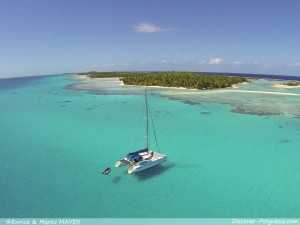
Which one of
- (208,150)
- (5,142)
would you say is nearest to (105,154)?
(208,150)

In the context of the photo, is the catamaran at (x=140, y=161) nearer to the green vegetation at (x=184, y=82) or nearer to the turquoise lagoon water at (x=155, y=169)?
the turquoise lagoon water at (x=155, y=169)

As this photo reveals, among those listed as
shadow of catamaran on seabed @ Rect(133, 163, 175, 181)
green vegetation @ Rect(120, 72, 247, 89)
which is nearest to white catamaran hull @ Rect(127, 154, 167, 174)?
shadow of catamaran on seabed @ Rect(133, 163, 175, 181)

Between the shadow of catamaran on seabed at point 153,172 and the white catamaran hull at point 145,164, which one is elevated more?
the white catamaran hull at point 145,164

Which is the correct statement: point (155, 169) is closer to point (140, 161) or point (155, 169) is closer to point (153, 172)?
point (153, 172)

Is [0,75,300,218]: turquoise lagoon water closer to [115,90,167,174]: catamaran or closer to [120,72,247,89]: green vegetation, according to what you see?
[115,90,167,174]: catamaran

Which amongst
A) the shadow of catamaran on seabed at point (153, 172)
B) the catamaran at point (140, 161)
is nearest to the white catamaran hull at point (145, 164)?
the catamaran at point (140, 161)

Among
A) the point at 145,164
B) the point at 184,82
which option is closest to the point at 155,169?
the point at 145,164
